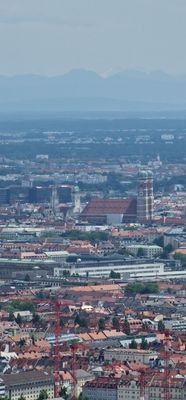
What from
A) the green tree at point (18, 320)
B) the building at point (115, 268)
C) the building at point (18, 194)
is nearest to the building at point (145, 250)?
the building at point (115, 268)

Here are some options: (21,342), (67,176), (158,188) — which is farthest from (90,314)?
(67,176)

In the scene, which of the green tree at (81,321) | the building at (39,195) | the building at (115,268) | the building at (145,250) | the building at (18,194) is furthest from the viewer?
the building at (18,194)

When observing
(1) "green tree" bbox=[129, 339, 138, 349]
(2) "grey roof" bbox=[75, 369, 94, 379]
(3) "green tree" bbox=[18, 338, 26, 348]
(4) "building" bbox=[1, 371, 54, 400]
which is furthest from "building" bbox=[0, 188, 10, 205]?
(4) "building" bbox=[1, 371, 54, 400]

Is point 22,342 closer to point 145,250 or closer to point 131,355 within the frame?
point 131,355

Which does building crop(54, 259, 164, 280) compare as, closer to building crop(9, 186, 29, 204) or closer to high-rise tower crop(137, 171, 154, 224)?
high-rise tower crop(137, 171, 154, 224)

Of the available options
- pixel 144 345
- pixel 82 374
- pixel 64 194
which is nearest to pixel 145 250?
pixel 144 345

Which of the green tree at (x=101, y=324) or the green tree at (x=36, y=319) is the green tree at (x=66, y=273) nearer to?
the green tree at (x=36, y=319)

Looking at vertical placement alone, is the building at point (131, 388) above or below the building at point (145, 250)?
above
